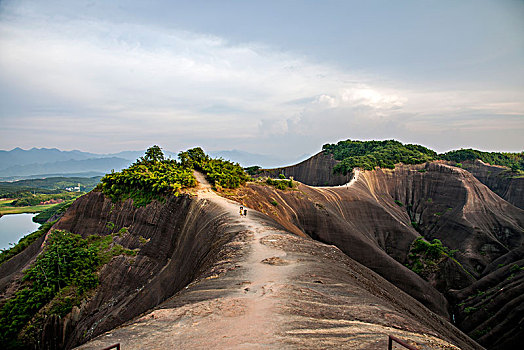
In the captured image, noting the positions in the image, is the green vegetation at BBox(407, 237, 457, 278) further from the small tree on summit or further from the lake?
the lake

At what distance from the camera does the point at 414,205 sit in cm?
5584

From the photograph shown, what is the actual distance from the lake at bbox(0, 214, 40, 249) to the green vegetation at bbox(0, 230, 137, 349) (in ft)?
162

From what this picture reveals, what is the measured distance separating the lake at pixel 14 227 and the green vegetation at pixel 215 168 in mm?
50904

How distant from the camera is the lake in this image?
61119mm

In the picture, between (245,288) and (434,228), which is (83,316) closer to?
(245,288)

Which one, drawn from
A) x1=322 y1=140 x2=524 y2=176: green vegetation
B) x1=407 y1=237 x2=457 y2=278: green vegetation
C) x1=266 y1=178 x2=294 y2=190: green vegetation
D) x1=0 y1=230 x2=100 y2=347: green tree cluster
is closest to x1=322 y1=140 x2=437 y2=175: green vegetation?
x1=322 y1=140 x2=524 y2=176: green vegetation

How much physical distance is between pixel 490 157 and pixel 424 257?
212 ft

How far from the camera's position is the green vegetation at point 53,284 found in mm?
17625

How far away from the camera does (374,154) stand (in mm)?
65875

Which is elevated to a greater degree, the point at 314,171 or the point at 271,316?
the point at 314,171

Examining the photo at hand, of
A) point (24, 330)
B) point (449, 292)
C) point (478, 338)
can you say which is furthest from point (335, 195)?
point (24, 330)

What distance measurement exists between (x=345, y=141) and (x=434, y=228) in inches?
1586

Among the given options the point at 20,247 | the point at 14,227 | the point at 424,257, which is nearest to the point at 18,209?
the point at 14,227

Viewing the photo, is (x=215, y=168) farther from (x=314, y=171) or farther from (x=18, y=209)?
(x=18, y=209)
